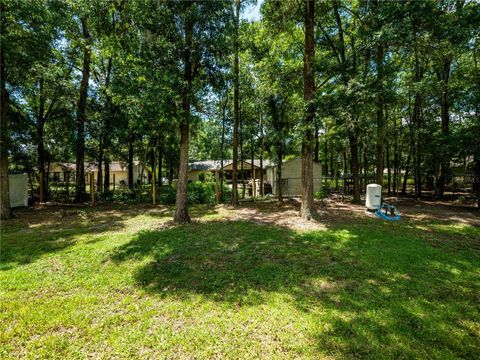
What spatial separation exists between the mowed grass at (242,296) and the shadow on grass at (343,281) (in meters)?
0.02

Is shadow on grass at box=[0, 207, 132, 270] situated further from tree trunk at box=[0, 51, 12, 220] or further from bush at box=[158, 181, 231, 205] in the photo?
bush at box=[158, 181, 231, 205]

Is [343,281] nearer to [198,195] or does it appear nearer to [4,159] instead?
[198,195]

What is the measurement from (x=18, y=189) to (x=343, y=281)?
1533 cm


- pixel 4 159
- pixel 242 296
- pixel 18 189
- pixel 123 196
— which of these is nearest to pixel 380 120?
pixel 242 296

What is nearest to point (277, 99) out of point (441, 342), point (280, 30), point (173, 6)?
point (280, 30)

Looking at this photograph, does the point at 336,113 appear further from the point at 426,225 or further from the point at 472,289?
the point at 472,289

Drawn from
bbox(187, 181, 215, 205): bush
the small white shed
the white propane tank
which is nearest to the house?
bbox(187, 181, 215, 205): bush

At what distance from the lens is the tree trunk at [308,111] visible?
7.79 m

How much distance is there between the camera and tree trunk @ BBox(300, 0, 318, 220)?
25.5 ft

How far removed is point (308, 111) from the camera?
25.6ft

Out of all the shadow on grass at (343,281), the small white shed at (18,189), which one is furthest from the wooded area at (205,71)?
the shadow on grass at (343,281)

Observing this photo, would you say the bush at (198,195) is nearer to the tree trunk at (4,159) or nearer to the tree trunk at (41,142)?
the tree trunk at (4,159)

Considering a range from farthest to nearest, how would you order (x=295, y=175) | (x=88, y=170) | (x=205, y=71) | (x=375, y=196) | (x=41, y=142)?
(x=295, y=175), (x=88, y=170), (x=41, y=142), (x=375, y=196), (x=205, y=71)

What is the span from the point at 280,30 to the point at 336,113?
14.9 feet
